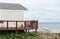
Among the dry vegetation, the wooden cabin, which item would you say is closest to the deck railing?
the wooden cabin

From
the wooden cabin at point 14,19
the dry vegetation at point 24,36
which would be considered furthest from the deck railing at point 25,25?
the dry vegetation at point 24,36

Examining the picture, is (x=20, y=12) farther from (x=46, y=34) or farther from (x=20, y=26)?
(x=46, y=34)

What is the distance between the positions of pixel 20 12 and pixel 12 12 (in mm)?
1004

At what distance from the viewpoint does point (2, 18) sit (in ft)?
102

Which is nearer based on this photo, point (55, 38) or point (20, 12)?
point (55, 38)

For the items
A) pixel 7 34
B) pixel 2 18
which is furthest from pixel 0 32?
pixel 2 18

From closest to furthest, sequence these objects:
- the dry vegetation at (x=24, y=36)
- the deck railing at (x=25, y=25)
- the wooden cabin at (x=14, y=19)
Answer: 1. the dry vegetation at (x=24, y=36)
2. the deck railing at (x=25, y=25)
3. the wooden cabin at (x=14, y=19)

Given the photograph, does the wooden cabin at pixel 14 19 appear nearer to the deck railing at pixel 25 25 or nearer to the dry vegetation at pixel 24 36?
the deck railing at pixel 25 25

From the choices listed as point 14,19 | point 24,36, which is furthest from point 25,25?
point 14,19

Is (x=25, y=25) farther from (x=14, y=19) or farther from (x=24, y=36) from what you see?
(x=14, y=19)

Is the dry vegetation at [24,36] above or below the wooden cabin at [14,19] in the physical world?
below

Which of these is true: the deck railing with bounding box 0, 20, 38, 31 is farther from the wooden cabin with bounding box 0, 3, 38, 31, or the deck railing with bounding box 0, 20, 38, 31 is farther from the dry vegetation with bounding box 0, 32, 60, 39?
the dry vegetation with bounding box 0, 32, 60, 39

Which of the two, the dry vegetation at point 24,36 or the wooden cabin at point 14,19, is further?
the wooden cabin at point 14,19

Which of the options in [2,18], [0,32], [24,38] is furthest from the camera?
[2,18]
